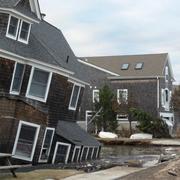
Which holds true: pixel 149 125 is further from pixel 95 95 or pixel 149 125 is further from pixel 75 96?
pixel 75 96

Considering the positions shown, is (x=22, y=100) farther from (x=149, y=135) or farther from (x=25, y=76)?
(x=149, y=135)

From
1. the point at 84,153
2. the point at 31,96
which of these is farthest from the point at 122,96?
the point at 31,96

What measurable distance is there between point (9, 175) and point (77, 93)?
14.8 m

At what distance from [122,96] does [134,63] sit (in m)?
7.77

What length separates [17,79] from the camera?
25.3 metres

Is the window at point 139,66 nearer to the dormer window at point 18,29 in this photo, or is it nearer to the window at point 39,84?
the dormer window at point 18,29

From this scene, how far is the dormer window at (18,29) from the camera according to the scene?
2597 centimetres

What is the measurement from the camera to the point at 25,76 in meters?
25.4

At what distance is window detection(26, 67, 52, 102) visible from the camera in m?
25.8

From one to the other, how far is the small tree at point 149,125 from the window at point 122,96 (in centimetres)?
225

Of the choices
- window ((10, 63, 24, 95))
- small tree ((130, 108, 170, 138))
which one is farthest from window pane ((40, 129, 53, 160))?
small tree ((130, 108, 170, 138))

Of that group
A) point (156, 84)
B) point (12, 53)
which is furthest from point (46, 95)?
point (156, 84)

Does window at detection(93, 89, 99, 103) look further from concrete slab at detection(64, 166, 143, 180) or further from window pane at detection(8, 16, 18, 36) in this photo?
concrete slab at detection(64, 166, 143, 180)

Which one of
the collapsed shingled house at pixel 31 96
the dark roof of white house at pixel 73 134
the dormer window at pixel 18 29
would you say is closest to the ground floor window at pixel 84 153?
the collapsed shingled house at pixel 31 96
